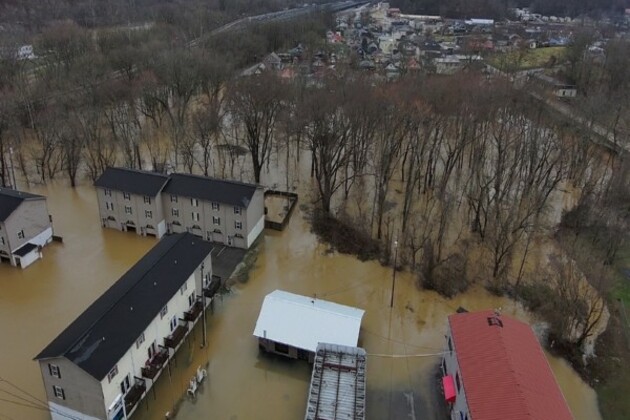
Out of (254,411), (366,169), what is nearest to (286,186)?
(366,169)

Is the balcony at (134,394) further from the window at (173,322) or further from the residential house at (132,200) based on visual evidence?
the residential house at (132,200)

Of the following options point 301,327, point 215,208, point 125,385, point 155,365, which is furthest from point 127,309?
point 215,208

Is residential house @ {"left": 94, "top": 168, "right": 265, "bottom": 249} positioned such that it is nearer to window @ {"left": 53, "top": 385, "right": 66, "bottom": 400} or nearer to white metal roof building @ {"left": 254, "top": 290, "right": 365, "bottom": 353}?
white metal roof building @ {"left": 254, "top": 290, "right": 365, "bottom": 353}

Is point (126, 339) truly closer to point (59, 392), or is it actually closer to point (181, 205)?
point (59, 392)

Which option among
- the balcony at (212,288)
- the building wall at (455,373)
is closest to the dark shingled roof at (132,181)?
the balcony at (212,288)

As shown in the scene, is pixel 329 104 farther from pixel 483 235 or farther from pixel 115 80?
pixel 115 80

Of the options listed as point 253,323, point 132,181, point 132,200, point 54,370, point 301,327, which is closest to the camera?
point 54,370

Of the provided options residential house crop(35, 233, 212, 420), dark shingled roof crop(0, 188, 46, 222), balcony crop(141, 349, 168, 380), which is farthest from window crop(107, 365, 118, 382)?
dark shingled roof crop(0, 188, 46, 222)
